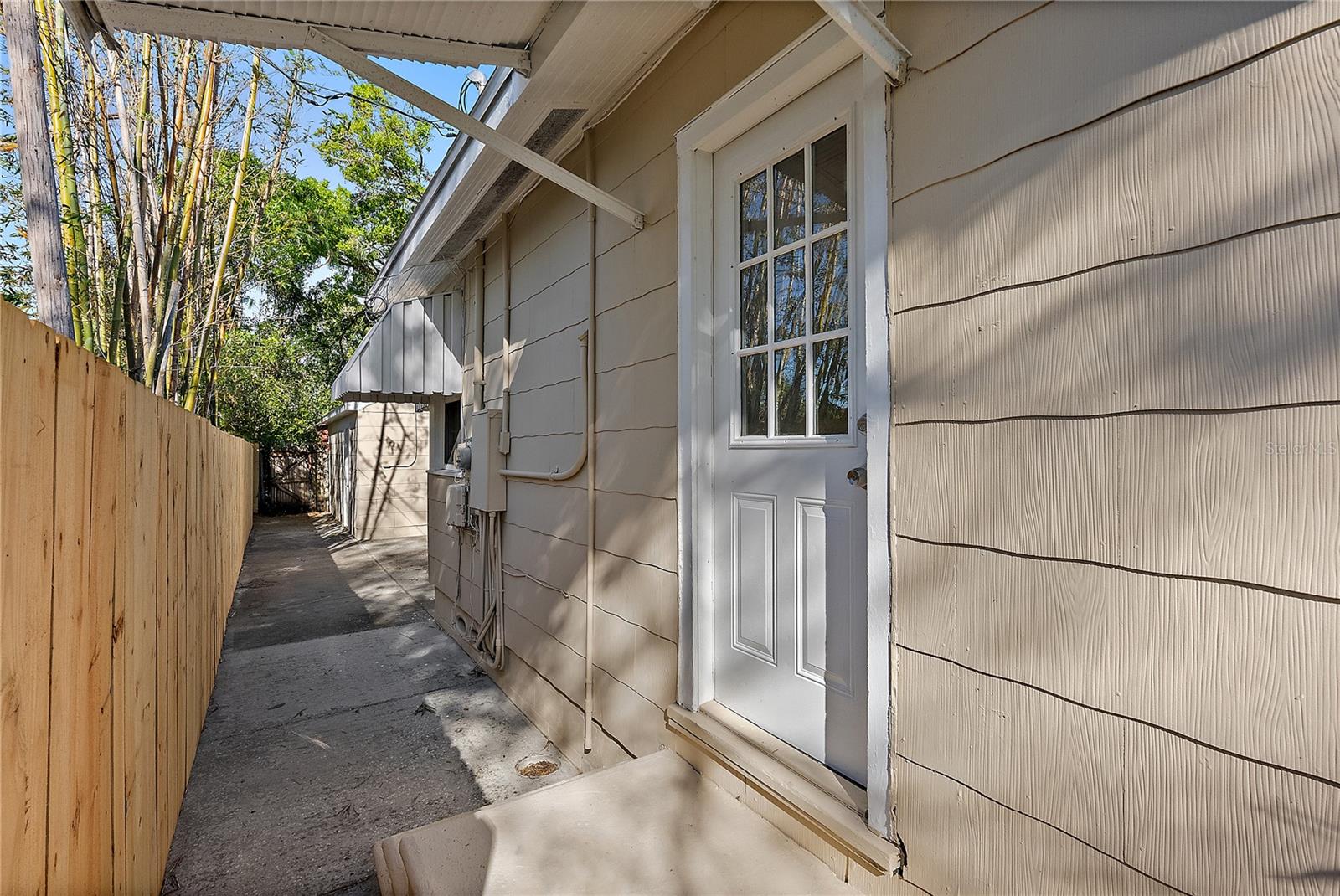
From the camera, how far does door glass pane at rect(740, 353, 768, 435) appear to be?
2.03 meters

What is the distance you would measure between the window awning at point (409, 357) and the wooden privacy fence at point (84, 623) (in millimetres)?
Result: 2859

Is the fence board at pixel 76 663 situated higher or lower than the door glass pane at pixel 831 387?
lower

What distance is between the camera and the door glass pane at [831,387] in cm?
176

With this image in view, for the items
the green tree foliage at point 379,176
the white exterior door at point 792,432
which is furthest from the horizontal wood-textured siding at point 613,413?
the green tree foliage at point 379,176

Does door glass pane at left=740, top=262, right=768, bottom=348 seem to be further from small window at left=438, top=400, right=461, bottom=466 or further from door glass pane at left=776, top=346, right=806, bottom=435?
small window at left=438, top=400, right=461, bottom=466

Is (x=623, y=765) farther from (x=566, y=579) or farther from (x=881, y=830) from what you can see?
(x=566, y=579)

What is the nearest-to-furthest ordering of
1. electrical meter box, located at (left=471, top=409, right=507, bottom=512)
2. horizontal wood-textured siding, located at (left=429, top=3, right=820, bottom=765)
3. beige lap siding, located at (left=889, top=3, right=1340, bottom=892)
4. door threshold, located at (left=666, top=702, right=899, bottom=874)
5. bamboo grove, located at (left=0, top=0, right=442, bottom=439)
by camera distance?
1. beige lap siding, located at (left=889, top=3, right=1340, bottom=892)
2. door threshold, located at (left=666, top=702, right=899, bottom=874)
3. horizontal wood-textured siding, located at (left=429, top=3, right=820, bottom=765)
4. bamboo grove, located at (left=0, top=0, right=442, bottom=439)
5. electrical meter box, located at (left=471, top=409, right=507, bottom=512)

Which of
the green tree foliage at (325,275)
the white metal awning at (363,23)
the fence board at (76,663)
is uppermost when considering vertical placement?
the green tree foliage at (325,275)

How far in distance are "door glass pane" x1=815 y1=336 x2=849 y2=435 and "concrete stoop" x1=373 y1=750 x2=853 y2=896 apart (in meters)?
1.09

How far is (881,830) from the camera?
1.47 metres

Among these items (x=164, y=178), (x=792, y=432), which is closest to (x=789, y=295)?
(x=792, y=432)

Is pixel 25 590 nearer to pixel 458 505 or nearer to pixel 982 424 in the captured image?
pixel 982 424

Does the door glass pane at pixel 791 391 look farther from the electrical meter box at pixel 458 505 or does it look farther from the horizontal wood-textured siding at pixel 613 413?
the electrical meter box at pixel 458 505

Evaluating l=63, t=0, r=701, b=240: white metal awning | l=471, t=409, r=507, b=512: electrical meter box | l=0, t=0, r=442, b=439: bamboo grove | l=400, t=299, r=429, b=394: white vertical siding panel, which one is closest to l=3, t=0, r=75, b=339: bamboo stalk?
l=0, t=0, r=442, b=439: bamboo grove
